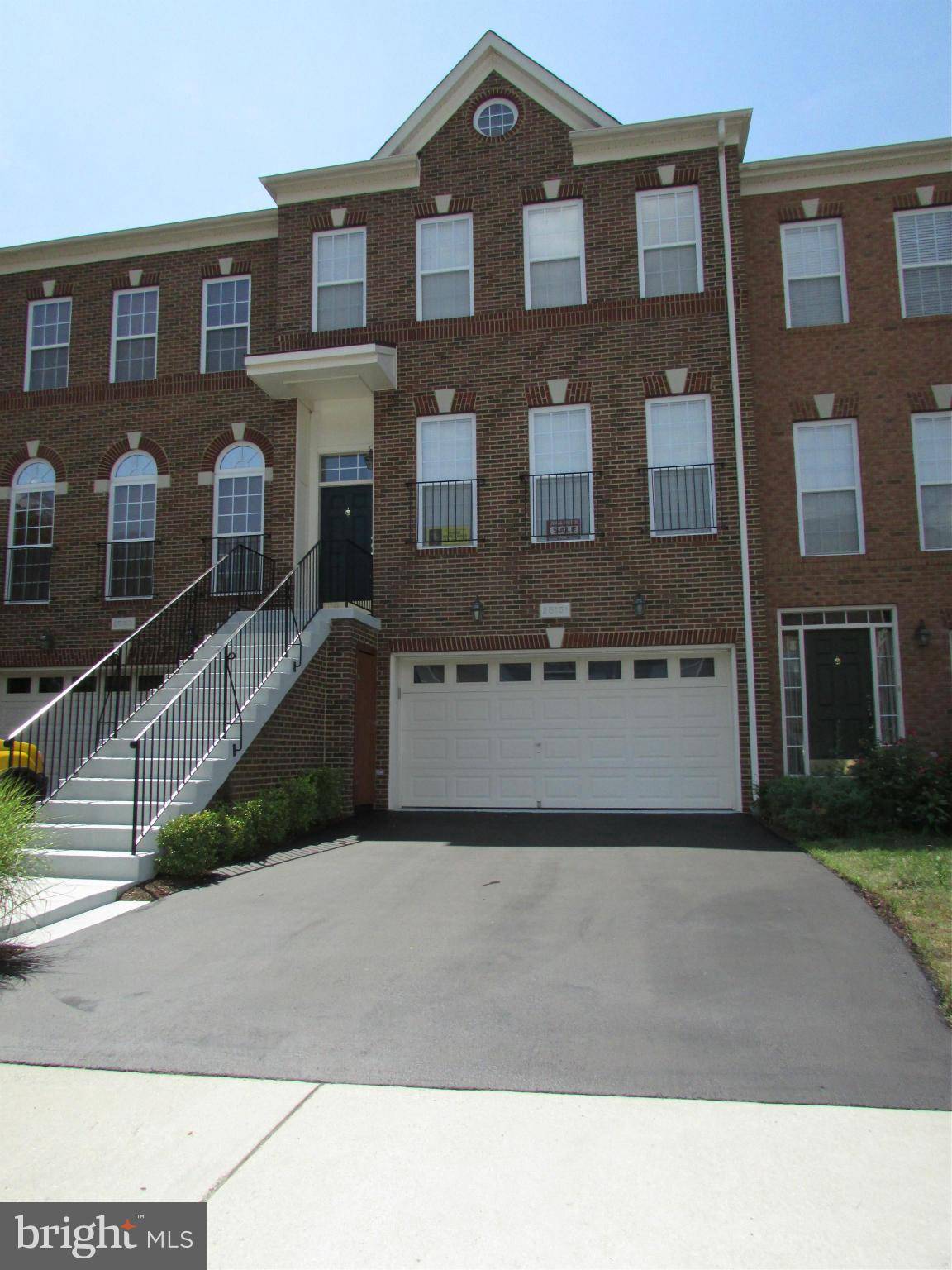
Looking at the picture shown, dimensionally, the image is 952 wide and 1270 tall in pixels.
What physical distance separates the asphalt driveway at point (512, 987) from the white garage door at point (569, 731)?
4255 mm

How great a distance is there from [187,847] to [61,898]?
1.20 m

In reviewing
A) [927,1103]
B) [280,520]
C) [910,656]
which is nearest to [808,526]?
[910,656]

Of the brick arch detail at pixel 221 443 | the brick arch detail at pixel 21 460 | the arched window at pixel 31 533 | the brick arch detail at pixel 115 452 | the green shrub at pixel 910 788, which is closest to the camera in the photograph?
the green shrub at pixel 910 788

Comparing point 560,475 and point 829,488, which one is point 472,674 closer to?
point 560,475

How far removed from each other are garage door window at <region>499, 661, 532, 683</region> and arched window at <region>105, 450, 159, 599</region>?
5.84m

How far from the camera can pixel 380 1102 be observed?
3949 mm

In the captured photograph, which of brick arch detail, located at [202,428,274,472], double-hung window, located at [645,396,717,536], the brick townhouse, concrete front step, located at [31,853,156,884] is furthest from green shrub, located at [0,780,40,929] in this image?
double-hung window, located at [645,396,717,536]

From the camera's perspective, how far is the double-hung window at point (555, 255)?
45.6ft

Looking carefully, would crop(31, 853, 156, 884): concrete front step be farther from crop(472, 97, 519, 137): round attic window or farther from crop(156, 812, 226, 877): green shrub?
crop(472, 97, 519, 137): round attic window

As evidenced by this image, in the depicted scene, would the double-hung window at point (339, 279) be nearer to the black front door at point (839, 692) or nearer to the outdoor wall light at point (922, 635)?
the black front door at point (839, 692)

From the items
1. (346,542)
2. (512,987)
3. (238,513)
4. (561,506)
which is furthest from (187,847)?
(238,513)

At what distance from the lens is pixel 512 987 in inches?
212

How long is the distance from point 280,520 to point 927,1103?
477 inches

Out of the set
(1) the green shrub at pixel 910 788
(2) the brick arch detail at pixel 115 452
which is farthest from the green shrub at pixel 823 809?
(2) the brick arch detail at pixel 115 452
